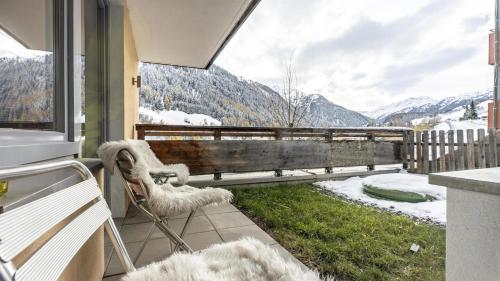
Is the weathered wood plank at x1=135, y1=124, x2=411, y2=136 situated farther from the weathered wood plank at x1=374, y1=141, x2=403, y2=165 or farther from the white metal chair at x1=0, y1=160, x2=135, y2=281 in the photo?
the white metal chair at x1=0, y1=160, x2=135, y2=281

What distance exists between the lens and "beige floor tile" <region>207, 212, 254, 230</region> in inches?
92.4

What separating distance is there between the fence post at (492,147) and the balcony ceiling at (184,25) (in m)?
2.61

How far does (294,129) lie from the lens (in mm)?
4426

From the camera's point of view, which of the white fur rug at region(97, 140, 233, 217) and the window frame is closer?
the window frame

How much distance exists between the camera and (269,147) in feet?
13.6

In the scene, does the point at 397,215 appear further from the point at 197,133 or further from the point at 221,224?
the point at 197,133

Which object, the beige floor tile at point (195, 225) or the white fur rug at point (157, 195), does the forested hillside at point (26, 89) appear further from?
the beige floor tile at point (195, 225)

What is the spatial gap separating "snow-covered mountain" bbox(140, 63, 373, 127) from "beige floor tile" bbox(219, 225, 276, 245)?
2.58 m

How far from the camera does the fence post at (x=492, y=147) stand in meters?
2.35

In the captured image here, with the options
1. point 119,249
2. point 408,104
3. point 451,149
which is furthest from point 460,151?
point 119,249

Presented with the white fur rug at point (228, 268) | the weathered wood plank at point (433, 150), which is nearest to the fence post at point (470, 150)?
the weathered wood plank at point (433, 150)

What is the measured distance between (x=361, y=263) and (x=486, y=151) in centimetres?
207

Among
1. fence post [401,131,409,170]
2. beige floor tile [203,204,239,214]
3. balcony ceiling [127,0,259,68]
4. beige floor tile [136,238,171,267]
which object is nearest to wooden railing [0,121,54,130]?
beige floor tile [136,238,171,267]

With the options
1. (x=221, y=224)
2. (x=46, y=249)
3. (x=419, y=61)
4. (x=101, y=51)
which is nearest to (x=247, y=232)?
(x=221, y=224)
